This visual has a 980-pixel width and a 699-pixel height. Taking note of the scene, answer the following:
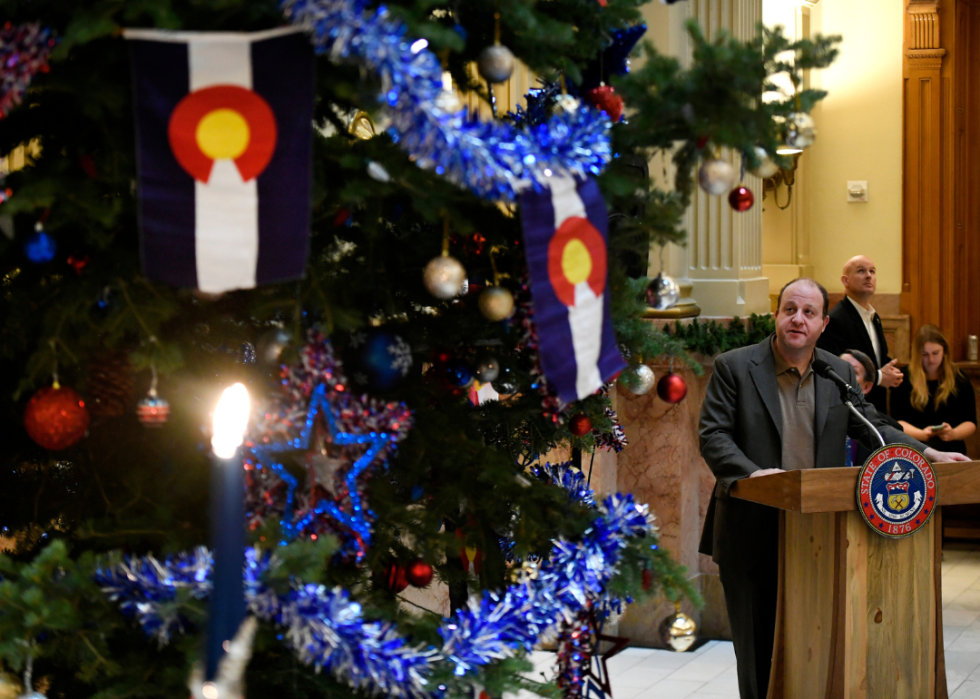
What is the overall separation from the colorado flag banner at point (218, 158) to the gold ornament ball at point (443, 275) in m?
0.27

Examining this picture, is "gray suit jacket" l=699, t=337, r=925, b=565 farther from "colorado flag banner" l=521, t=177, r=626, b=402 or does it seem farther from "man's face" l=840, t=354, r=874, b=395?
"colorado flag banner" l=521, t=177, r=626, b=402

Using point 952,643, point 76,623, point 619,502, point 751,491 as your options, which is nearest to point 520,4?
point 619,502

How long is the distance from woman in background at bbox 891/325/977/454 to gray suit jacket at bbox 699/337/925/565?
10.1ft

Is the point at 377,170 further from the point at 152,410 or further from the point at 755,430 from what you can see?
the point at 755,430

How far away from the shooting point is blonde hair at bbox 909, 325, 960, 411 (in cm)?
673

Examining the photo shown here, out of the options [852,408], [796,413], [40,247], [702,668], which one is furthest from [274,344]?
[702,668]

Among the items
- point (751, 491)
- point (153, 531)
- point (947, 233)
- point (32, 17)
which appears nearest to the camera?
point (32, 17)

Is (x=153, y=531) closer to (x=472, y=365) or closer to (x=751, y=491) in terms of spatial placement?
(x=472, y=365)

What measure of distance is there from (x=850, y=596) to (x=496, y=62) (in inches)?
92.3

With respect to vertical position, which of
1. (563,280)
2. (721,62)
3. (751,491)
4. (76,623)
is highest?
(721,62)

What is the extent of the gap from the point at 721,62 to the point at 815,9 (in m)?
7.79

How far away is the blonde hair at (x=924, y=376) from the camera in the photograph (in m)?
6.73

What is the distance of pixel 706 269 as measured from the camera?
5617 millimetres

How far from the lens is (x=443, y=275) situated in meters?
1.80
